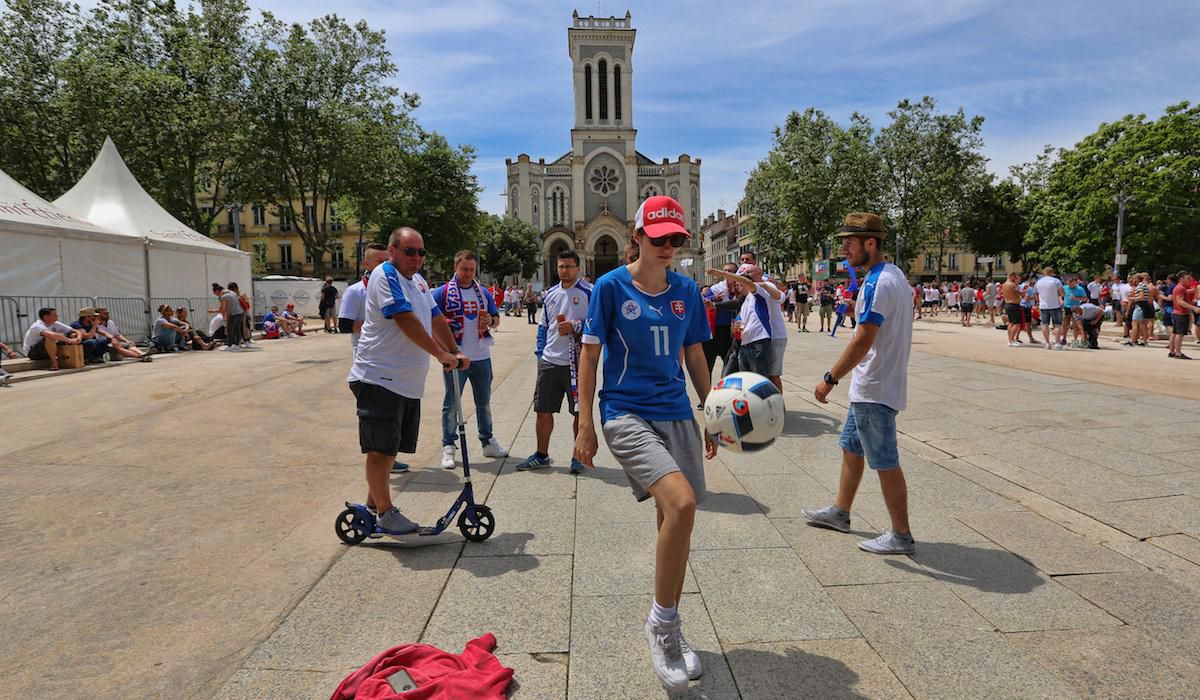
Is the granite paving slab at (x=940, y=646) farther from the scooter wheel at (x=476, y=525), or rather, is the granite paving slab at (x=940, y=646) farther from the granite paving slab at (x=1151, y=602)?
the scooter wheel at (x=476, y=525)

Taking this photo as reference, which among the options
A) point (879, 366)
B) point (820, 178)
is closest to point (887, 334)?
point (879, 366)

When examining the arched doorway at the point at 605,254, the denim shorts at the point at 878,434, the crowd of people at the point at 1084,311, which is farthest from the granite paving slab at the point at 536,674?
the arched doorway at the point at 605,254

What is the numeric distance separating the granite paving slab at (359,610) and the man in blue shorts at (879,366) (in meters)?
2.44

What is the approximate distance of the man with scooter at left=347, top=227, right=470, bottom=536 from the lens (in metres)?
4.05

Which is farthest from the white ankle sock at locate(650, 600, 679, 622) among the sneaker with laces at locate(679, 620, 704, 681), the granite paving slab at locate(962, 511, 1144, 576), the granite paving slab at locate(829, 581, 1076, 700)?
the granite paving slab at locate(962, 511, 1144, 576)

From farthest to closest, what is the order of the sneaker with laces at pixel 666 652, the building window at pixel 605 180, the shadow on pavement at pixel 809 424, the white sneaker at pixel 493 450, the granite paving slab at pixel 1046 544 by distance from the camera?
the building window at pixel 605 180, the shadow on pavement at pixel 809 424, the white sneaker at pixel 493 450, the granite paving slab at pixel 1046 544, the sneaker with laces at pixel 666 652

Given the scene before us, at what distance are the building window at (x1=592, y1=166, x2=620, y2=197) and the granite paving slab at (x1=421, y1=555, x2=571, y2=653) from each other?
76085 millimetres

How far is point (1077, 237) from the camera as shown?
40844 mm

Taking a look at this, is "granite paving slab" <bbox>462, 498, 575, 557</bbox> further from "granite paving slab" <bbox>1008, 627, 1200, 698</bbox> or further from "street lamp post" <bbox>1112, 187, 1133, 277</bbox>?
"street lamp post" <bbox>1112, 187, 1133, 277</bbox>

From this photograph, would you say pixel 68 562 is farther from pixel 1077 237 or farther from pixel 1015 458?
pixel 1077 237

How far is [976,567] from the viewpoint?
12.2ft

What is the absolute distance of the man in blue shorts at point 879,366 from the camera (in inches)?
147

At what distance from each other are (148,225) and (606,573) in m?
21.4

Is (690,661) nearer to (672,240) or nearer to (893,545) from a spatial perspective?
(672,240)
